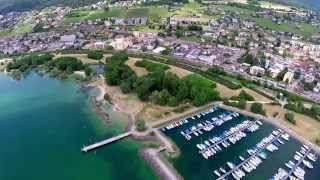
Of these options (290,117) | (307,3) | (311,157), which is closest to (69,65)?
(290,117)

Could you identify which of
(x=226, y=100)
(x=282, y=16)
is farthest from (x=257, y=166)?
(x=282, y=16)

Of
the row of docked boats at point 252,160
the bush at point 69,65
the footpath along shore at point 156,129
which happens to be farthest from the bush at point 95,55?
the row of docked boats at point 252,160

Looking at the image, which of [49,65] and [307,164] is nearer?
[307,164]

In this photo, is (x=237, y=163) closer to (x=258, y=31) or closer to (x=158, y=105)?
(x=158, y=105)

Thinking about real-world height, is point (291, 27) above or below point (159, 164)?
above

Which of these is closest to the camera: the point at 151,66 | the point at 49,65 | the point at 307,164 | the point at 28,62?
the point at 307,164

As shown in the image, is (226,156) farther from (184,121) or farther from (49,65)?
(49,65)

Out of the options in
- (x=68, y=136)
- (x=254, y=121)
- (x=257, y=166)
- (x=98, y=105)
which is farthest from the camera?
(x=98, y=105)
